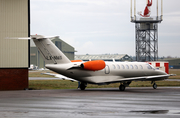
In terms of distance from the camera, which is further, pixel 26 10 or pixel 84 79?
pixel 26 10

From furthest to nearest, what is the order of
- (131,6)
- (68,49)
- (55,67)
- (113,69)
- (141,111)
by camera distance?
(68,49) → (131,6) → (113,69) → (55,67) → (141,111)

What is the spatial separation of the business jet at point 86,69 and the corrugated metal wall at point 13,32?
3.90 m

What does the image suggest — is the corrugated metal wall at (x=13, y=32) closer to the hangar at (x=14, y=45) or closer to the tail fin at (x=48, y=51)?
the hangar at (x=14, y=45)

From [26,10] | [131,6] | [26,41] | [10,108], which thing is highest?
[131,6]

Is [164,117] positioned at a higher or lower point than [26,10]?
lower

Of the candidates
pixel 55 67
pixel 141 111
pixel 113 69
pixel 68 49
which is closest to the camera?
pixel 141 111

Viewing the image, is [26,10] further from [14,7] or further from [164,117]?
[164,117]

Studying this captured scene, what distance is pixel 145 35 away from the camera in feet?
281

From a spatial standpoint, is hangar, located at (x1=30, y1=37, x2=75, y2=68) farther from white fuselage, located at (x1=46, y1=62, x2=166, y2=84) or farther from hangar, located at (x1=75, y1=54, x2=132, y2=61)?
white fuselage, located at (x1=46, y1=62, x2=166, y2=84)

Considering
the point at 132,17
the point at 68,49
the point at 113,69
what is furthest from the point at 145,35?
the point at 68,49

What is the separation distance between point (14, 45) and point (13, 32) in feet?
4.57

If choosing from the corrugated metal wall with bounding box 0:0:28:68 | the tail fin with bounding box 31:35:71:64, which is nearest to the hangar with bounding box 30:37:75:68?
the corrugated metal wall with bounding box 0:0:28:68

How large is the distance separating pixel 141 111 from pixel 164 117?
1997 millimetres

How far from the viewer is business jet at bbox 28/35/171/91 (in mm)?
29422
